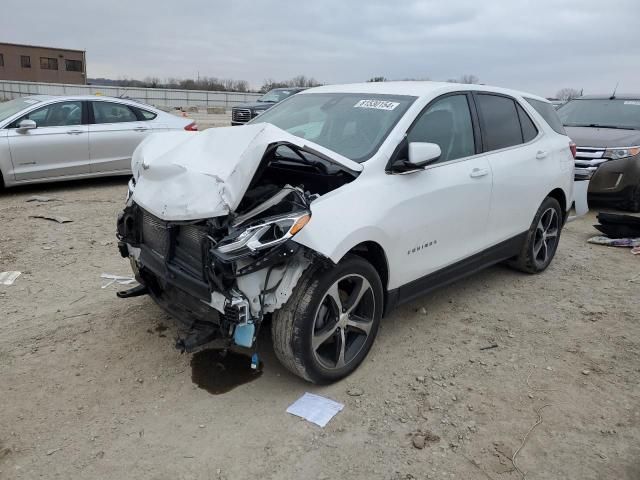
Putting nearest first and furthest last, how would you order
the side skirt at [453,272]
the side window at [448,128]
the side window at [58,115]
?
the side skirt at [453,272], the side window at [448,128], the side window at [58,115]

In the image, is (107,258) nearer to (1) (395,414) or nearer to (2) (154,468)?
(2) (154,468)

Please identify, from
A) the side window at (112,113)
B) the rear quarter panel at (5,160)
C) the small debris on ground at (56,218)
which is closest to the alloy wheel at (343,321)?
the small debris on ground at (56,218)

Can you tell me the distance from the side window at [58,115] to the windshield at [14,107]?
0.19 metres

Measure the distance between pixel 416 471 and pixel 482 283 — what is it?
2832mm

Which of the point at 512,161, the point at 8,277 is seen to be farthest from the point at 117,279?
the point at 512,161

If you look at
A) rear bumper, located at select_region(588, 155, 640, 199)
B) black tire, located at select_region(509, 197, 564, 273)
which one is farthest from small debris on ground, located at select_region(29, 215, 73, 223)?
rear bumper, located at select_region(588, 155, 640, 199)

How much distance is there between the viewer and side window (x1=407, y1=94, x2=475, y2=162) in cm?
365

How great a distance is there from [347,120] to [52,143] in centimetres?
595

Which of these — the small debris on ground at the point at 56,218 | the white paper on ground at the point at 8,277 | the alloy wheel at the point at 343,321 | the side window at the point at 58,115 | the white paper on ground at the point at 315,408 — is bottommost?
the white paper on ground at the point at 8,277

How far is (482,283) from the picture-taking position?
501 centimetres

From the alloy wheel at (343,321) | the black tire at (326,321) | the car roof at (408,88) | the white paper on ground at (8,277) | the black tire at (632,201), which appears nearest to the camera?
the black tire at (326,321)

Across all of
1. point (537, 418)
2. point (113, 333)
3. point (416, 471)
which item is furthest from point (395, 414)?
point (113, 333)

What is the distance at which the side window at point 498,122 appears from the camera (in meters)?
4.26

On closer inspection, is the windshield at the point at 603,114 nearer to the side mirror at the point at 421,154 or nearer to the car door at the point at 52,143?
the side mirror at the point at 421,154
